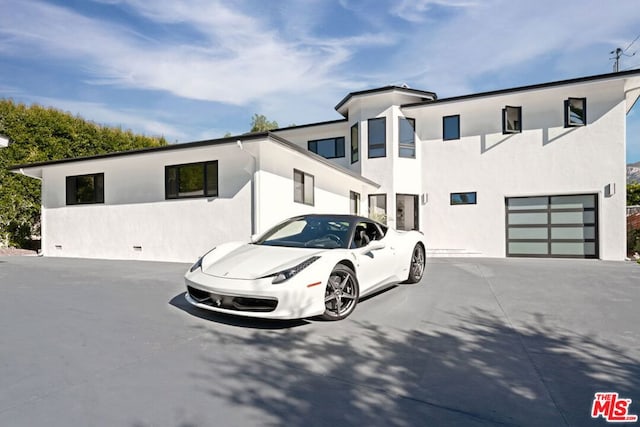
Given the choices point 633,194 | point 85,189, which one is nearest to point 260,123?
point 85,189

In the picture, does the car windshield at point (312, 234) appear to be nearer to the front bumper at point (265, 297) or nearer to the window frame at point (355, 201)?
the front bumper at point (265, 297)

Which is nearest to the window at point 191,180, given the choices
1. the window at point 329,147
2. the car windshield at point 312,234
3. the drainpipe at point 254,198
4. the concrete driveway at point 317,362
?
the drainpipe at point 254,198

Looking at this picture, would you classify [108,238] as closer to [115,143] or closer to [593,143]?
[115,143]

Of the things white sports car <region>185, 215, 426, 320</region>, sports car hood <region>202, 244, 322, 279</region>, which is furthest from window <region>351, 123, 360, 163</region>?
sports car hood <region>202, 244, 322, 279</region>

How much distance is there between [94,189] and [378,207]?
10016 millimetres

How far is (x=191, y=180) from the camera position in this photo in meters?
9.50

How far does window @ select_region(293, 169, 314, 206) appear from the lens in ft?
32.7

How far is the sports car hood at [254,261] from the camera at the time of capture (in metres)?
3.75

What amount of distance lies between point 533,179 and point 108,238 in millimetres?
14327

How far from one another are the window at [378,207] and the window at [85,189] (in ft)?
30.7

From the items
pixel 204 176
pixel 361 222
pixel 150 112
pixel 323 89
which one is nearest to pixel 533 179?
pixel 323 89

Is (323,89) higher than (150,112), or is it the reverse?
(323,89)

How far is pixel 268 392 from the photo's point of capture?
90.1 inches

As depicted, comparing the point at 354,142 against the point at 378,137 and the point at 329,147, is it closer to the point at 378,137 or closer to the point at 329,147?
the point at 378,137
